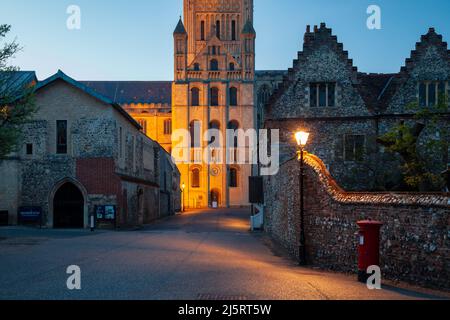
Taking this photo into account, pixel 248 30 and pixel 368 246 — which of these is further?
pixel 248 30

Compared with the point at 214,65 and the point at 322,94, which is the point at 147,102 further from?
the point at 322,94

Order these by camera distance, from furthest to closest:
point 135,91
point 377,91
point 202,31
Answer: point 135,91 → point 202,31 → point 377,91

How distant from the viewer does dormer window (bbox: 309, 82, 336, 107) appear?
29.5 meters

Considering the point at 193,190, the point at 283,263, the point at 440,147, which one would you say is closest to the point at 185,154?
the point at 193,190

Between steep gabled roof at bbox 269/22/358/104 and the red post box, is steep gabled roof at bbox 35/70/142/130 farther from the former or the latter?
the red post box

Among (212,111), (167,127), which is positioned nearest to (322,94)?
(212,111)

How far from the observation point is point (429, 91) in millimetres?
29188

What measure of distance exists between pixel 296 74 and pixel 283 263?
49.3 ft

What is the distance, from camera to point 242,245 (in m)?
23.4

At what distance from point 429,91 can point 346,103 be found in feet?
15.3

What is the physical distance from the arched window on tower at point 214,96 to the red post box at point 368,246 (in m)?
69.9

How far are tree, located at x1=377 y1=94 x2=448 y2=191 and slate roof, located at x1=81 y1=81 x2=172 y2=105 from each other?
7094cm
